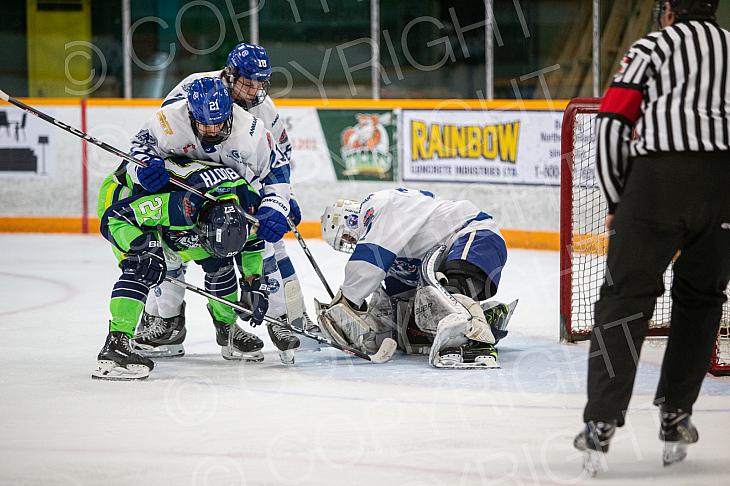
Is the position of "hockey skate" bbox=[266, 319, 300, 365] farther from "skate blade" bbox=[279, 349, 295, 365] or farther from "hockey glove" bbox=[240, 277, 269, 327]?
"hockey glove" bbox=[240, 277, 269, 327]

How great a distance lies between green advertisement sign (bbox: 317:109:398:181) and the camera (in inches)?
321

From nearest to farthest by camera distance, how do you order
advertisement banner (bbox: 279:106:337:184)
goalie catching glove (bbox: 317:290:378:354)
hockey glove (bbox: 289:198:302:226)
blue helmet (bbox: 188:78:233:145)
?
blue helmet (bbox: 188:78:233:145) → goalie catching glove (bbox: 317:290:378:354) → hockey glove (bbox: 289:198:302:226) → advertisement banner (bbox: 279:106:337:184)

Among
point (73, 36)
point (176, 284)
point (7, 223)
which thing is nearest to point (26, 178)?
point (7, 223)

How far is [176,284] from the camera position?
443cm

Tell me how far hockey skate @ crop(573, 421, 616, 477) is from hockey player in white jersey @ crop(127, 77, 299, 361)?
1699 millimetres

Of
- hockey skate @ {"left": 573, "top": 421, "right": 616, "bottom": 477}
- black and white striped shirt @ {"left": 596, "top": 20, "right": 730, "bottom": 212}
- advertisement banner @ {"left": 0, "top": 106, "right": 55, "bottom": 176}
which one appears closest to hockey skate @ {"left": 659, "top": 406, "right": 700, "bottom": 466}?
hockey skate @ {"left": 573, "top": 421, "right": 616, "bottom": 477}

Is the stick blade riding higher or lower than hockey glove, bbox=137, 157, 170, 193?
lower

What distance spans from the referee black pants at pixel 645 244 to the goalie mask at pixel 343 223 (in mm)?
1810

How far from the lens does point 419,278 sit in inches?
176

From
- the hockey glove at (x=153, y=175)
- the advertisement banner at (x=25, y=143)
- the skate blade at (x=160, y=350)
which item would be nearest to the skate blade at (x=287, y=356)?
the skate blade at (x=160, y=350)

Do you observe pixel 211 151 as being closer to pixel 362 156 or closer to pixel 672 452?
pixel 672 452

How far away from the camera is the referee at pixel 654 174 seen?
2648 millimetres

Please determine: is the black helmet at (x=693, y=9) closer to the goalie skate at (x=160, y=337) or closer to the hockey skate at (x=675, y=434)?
the hockey skate at (x=675, y=434)

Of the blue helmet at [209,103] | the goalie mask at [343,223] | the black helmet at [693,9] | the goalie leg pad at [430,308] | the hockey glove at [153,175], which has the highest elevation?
the black helmet at [693,9]
